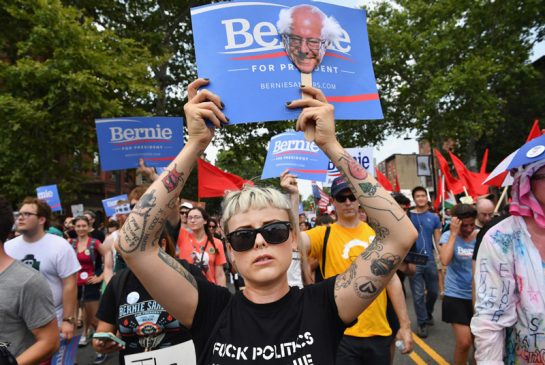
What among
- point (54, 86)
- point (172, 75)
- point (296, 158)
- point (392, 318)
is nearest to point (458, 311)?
point (392, 318)

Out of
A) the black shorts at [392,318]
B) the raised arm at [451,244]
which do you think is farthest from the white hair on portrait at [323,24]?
the raised arm at [451,244]

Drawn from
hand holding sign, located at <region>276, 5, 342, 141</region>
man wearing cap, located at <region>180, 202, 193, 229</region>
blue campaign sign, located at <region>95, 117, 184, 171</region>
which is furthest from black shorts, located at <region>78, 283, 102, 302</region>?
hand holding sign, located at <region>276, 5, 342, 141</region>

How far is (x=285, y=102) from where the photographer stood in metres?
2.36

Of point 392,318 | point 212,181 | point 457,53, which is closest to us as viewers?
point 392,318

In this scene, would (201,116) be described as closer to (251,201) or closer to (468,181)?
(251,201)

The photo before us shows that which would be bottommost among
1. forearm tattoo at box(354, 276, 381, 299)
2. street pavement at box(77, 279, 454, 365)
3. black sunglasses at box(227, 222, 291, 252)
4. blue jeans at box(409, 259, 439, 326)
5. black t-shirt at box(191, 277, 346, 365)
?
street pavement at box(77, 279, 454, 365)

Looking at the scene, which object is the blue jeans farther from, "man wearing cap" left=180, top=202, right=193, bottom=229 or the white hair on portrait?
the white hair on portrait

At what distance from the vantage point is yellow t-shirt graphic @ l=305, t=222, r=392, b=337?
3516 millimetres

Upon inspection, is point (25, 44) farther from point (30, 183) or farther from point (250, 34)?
point (250, 34)

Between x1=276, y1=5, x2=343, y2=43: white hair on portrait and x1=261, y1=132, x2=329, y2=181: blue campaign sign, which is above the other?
x1=276, y1=5, x2=343, y2=43: white hair on portrait

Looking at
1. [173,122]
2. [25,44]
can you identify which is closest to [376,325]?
[173,122]

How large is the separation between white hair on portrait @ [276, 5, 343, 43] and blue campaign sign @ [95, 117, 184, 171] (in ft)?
8.18

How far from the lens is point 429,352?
614 centimetres

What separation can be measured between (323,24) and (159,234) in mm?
1406
